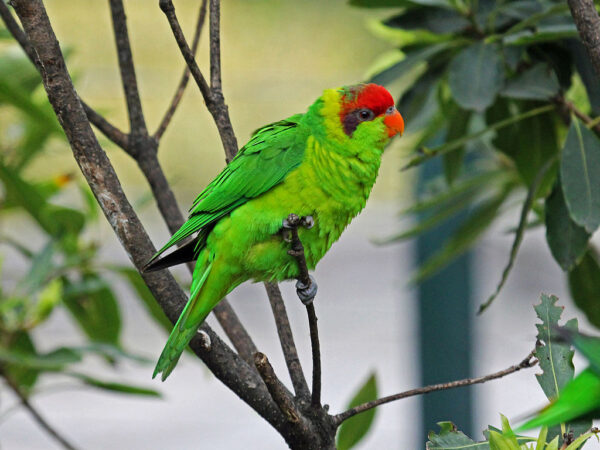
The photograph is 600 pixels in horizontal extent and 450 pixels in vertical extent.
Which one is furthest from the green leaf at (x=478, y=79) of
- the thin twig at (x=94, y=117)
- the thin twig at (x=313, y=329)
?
the thin twig at (x=94, y=117)

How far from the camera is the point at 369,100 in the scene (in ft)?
3.14

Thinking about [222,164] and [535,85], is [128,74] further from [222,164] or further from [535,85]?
[222,164]

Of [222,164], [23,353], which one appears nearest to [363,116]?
[23,353]

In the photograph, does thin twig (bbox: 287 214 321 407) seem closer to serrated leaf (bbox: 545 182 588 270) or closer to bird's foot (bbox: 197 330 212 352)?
bird's foot (bbox: 197 330 212 352)

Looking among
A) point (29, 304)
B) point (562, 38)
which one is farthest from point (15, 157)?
point (562, 38)

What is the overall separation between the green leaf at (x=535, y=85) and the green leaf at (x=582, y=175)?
0.18ft

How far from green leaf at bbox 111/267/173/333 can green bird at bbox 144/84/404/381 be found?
1.37 feet

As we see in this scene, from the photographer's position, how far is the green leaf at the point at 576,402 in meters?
0.37

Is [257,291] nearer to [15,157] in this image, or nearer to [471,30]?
[15,157]

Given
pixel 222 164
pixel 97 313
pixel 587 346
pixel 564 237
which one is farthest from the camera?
pixel 222 164

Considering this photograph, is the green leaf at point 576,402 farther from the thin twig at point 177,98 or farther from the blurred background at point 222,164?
the blurred background at point 222,164

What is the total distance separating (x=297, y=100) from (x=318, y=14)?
1.89 ft

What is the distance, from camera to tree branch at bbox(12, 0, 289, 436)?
0.69 metres

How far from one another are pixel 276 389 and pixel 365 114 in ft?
1.39
